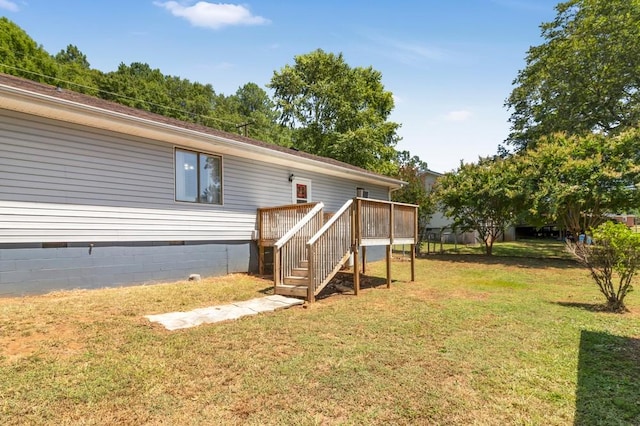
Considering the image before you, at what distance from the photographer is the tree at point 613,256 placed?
17.6ft

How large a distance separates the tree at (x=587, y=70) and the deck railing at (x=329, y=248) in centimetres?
1812

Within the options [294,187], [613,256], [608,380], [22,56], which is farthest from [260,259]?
[22,56]

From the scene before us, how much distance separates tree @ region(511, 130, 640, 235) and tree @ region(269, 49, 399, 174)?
493 inches

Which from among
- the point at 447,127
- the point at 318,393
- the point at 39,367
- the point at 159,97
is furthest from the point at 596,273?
the point at 159,97

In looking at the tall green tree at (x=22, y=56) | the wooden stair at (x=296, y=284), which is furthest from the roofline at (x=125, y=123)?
Result: the tall green tree at (x=22, y=56)

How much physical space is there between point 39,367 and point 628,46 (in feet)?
81.2

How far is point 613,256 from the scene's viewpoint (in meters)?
5.55

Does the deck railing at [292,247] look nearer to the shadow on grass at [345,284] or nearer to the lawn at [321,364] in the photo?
the shadow on grass at [345,284]

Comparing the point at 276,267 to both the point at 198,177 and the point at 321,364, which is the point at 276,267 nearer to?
the point at 198,177

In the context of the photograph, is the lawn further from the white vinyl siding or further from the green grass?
the green grass

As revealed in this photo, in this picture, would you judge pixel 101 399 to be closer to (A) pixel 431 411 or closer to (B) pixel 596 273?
(A) pixel 431 411

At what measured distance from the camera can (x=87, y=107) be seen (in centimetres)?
615

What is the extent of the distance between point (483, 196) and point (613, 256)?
975cm

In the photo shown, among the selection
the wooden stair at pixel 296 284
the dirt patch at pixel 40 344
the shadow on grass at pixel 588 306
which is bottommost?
the shadow on grass at pixel 588 306
